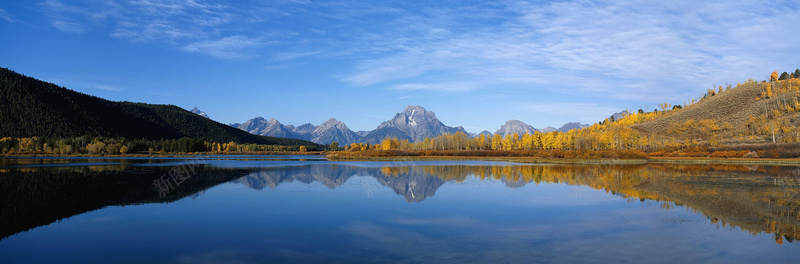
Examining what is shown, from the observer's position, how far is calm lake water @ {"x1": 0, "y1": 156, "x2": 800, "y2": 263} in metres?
13.3

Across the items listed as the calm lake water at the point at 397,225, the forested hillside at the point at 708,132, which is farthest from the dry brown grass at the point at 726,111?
the calm lake water at the point at 397,225

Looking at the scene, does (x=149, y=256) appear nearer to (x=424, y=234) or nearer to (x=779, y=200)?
(x=424, y=234)

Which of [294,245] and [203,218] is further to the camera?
[203,218]

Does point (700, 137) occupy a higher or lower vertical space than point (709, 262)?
higher

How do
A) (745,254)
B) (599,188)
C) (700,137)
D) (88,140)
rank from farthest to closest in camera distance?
(88,140) → (700,137) → (599,188) → (745,254)

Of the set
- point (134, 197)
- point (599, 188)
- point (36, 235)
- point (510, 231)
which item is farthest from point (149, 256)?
point (599, 188)

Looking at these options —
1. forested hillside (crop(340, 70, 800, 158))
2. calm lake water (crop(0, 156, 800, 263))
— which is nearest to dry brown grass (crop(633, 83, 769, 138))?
forested hillside (crop(340, 70, 800, 158))

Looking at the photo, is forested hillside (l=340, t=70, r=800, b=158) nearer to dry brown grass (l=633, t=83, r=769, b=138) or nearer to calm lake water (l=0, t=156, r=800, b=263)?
dry brown grass (l=633, t=83, r=769, b=138)

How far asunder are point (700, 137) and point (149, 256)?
576ft

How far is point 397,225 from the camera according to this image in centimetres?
1823

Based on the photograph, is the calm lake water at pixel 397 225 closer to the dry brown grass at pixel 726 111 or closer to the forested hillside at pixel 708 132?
the forested hillside at pixel 708 132

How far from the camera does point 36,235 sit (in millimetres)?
15703

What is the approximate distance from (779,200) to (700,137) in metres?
148

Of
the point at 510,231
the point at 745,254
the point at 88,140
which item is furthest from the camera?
the point at 88,140
